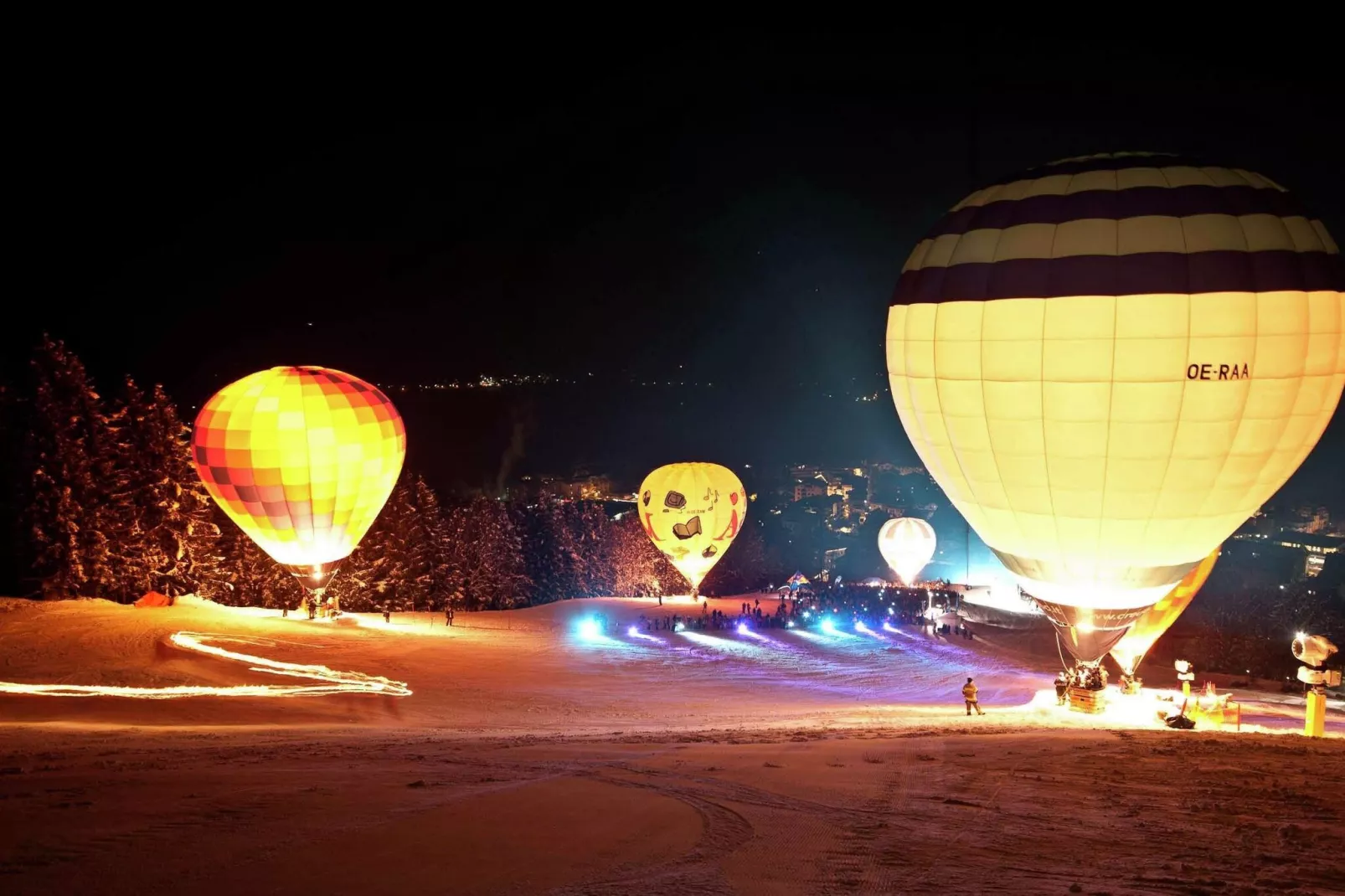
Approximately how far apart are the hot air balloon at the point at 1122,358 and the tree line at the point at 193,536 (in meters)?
19.0

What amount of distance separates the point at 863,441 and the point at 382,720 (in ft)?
349

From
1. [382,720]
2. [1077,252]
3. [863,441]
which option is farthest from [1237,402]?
[863,441]

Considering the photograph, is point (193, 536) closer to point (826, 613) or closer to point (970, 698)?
point (826, 613)

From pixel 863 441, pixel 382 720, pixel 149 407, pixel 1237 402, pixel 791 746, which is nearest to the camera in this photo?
pixel 791 746

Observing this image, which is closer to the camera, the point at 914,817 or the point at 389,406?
the point at 914,817

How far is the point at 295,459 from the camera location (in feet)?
71.1

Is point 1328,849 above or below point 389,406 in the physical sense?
below

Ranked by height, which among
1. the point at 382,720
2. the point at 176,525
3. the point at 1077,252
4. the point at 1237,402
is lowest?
the point at 382,720

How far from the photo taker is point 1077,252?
43.9 feet

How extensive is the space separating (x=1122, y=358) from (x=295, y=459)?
15.2 m

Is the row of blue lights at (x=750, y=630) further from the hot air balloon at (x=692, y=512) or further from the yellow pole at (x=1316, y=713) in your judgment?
the yellow pole at (x=1316, y=713)

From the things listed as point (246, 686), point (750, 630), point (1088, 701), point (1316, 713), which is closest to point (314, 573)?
point (246, 686)

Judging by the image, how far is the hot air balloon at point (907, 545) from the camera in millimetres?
38094

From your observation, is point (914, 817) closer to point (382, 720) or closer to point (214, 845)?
point (214, 845)
